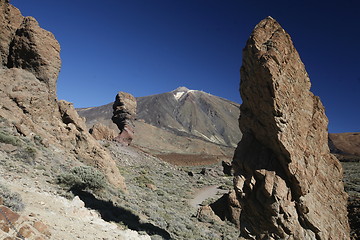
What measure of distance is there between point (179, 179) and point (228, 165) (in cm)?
1114

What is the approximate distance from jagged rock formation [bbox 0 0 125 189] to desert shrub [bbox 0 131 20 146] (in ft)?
6.67

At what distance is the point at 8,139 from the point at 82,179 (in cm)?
345

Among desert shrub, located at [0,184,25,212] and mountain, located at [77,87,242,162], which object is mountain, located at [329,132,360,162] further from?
desert shrub, located at [0,184,25,212]

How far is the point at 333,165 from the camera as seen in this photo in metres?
8.81

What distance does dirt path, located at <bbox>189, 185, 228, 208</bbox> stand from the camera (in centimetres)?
2121

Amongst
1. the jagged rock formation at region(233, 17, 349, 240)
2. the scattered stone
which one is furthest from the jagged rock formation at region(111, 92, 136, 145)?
the jagged rock formation at region(233, 17, 349, 240)

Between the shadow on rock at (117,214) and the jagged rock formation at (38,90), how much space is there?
3497 mm

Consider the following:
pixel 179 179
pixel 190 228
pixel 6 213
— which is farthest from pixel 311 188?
pixel 179 179

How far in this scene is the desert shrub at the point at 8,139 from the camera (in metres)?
10.8

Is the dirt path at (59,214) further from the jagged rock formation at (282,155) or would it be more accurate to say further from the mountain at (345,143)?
the mountain at (345,143)

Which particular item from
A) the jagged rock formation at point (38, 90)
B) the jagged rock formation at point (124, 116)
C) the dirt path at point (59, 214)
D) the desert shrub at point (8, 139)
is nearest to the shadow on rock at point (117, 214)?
the dirt path at point (59, 214)

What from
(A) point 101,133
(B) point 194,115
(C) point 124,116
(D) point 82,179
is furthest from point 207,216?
(B) point 194,115

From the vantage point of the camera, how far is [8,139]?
10.9m

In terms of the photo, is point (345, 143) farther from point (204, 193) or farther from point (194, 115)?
point (194, 115)
